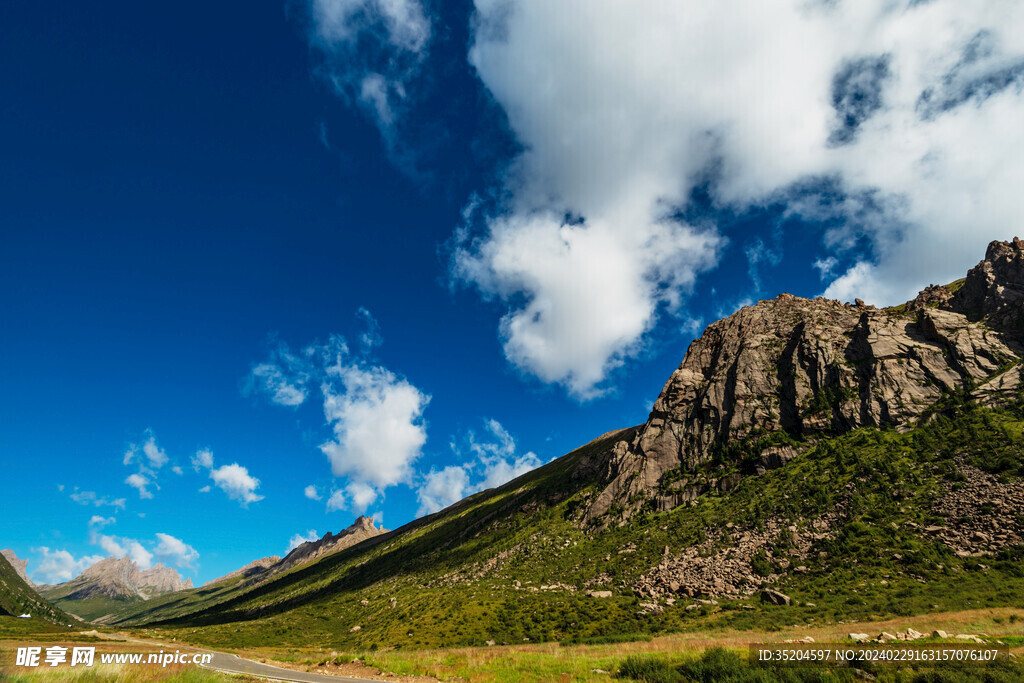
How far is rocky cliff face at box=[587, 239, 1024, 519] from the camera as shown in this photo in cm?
6262

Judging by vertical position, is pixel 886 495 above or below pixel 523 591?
above

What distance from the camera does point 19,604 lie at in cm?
14438

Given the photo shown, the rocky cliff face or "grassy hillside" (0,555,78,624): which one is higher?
the rocky cliff face

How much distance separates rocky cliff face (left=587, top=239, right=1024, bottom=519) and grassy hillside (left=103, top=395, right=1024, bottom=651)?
174 inches

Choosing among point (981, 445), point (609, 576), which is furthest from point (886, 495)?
point (609, 576)

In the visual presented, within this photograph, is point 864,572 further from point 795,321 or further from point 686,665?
point 795,321

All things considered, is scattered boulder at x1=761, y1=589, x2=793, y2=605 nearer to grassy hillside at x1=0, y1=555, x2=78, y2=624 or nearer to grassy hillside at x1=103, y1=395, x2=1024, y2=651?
grassy hillside at x1=103, y1=395, x2=1024, y2=651

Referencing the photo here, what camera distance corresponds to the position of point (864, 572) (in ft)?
141

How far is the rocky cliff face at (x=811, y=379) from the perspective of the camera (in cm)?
6262

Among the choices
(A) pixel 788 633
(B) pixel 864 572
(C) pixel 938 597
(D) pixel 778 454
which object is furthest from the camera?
(D) pixel 778 454

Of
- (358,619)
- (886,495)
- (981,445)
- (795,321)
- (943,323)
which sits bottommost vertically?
→ (358,619)

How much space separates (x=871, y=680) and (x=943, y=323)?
7572 centimetres

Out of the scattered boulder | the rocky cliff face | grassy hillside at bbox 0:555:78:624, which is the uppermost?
the rocky cliff face

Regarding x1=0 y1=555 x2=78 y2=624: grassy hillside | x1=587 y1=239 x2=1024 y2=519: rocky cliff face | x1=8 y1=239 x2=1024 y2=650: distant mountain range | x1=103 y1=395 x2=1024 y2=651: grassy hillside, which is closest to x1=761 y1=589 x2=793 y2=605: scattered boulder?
x1=8 y1=239 x2=1024 y2=650: distant mountain range
